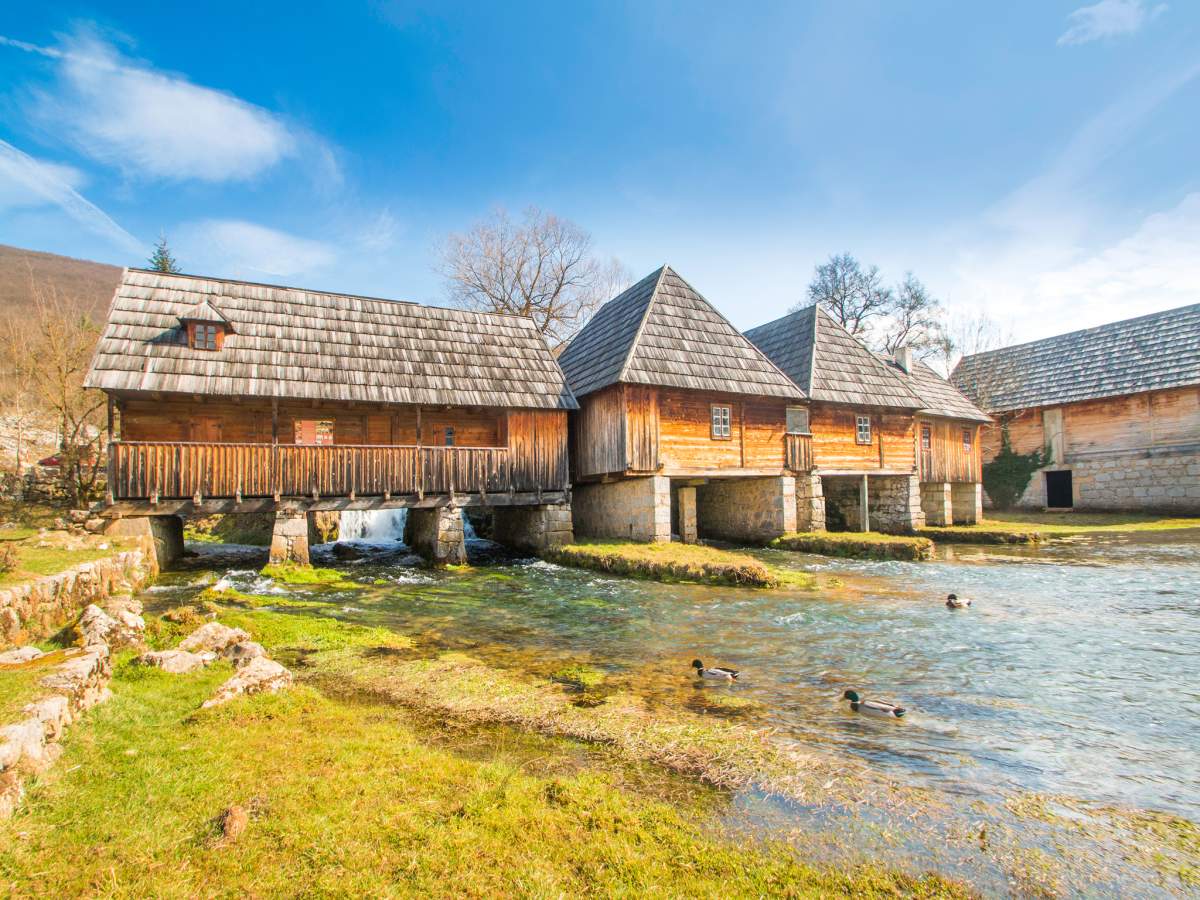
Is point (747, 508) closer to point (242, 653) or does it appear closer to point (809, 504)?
point (809, 504)

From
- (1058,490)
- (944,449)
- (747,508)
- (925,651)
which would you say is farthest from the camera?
(1058,490)

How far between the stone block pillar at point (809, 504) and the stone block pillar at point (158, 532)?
17.6 meters

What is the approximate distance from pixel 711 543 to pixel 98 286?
7336 cm

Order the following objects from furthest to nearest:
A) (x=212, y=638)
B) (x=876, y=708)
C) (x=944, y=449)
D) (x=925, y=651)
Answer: (x=944, y=449) < (x=925, y=651) < (x=212, y=638) < (x=876, y=708)

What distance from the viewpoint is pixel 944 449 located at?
24.9 meters

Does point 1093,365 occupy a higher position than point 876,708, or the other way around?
point 1093,365

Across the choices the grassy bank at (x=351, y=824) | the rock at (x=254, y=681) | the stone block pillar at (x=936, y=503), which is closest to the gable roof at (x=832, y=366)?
the stone block pillar at (x=936, y=503)

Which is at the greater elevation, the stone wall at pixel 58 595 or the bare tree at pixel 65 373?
the bare tree at pixel 65 373

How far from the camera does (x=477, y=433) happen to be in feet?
60.3

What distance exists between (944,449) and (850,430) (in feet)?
20.3

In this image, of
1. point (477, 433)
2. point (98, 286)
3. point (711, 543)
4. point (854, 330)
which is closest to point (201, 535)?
point (477, 433)

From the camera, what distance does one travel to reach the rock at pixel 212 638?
680 cm

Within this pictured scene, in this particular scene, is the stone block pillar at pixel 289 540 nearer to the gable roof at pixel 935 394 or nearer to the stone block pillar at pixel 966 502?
the gable roof at pixel 935 394

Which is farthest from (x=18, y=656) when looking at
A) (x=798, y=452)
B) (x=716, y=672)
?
(x=798, y=452)
